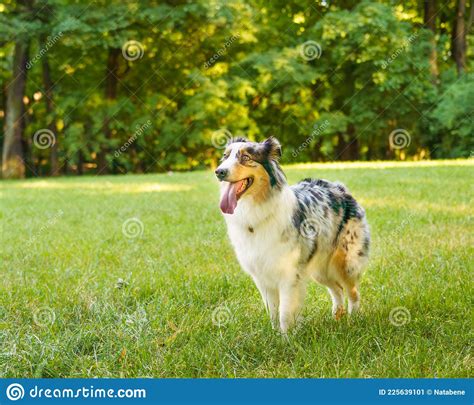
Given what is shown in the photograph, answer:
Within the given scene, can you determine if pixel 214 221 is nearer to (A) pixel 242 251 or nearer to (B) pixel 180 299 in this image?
(B) pixel 180 299

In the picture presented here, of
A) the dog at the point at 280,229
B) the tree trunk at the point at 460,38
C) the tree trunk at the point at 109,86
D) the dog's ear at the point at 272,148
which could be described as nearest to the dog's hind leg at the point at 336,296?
the dog at the point at 280,229

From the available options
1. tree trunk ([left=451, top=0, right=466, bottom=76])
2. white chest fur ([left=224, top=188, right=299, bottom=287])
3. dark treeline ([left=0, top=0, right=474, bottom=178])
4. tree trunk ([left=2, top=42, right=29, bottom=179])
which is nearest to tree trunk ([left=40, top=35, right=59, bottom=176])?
dark treeline ([left=0, top=0, right=474, bottom=178])

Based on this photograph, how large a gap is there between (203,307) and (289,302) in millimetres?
899

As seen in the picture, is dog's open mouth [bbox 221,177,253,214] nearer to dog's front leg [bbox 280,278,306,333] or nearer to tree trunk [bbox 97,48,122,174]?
dog's front leg [bbox 280,278,306,333]

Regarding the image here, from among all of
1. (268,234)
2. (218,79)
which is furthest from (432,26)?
(268,234)

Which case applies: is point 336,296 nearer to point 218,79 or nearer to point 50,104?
point 218,79

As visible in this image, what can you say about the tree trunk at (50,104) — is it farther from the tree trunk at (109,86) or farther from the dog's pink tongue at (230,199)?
the dog's pink tongue at (230,199)

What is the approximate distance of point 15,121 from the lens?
2155 centimetres

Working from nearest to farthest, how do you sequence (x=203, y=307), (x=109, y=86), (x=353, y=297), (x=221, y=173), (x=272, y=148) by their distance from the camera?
(x=221, y=173) → (x=272, y=148) → (x=353, y=297) → (x=203, y=307) → (x=109, y=86)

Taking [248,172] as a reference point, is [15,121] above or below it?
below

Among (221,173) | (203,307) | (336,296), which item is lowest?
(203,307)

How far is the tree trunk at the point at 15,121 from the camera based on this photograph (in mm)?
21438

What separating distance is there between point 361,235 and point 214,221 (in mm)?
4139

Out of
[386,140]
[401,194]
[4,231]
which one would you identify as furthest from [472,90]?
[4,231]
